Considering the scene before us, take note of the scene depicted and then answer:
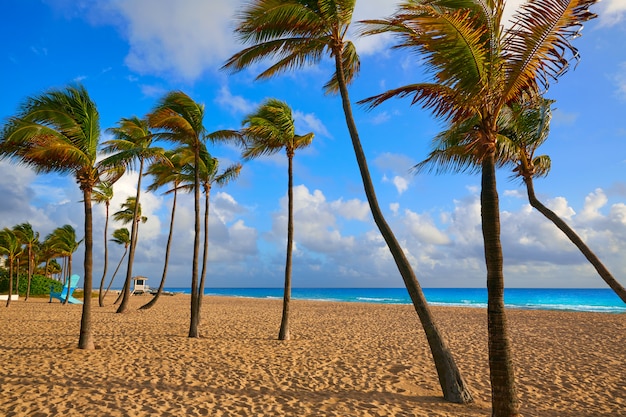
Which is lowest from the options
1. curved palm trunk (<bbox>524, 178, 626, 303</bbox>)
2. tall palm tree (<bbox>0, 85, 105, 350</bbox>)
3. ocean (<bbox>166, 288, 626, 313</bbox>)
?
ocean (<bbox>166, 288, 626, 313</bbox>)

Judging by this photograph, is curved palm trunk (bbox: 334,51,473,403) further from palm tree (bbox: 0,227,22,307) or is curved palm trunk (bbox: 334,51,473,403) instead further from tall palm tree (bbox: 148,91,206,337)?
palm tree (bbox: 0,227,22,307)

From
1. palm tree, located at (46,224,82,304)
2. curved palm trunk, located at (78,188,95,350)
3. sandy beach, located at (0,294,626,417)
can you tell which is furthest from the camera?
palm tree, located at (46,224,82,304)

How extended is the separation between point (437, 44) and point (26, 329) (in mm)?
15894

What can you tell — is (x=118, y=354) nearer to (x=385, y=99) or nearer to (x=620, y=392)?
(x=385, y=99)

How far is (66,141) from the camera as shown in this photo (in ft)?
34.2

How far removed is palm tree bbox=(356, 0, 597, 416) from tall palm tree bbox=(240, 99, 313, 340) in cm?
718

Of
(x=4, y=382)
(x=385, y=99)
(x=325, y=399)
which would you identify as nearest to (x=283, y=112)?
(x=385, y=99)

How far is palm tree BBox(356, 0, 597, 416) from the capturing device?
16.4 ft

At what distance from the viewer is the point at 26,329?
13867 millimetres

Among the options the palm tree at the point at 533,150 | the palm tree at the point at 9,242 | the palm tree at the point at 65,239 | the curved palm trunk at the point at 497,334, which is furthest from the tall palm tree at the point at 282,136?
the palm tree at the point at 65,239

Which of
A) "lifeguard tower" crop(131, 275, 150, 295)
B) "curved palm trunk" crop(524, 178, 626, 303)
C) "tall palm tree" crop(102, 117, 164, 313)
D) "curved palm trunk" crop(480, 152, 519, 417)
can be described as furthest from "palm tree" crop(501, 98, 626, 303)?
"lifeguard tower" crop(131, 275, 150, 295)

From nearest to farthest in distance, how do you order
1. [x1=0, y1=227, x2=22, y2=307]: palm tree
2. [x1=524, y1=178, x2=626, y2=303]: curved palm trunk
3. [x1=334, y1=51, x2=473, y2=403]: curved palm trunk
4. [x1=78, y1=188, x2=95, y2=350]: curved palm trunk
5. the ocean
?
1. [x1=334, y1=51, x2=473, y2=403]: curved palm trunk
2. [x1=524, y1=178, x2=626, y2=303]: curved palm trunk
3. [x1=78, y1=188, x2=95, y2=350]: curved palm trunk
4. [x1=0, y1=227, x2=22, y2=307]: palm tree
5. the ocean

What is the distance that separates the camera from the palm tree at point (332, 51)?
6785mm

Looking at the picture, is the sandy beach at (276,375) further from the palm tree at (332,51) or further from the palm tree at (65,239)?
the palm tree at (65,239)
